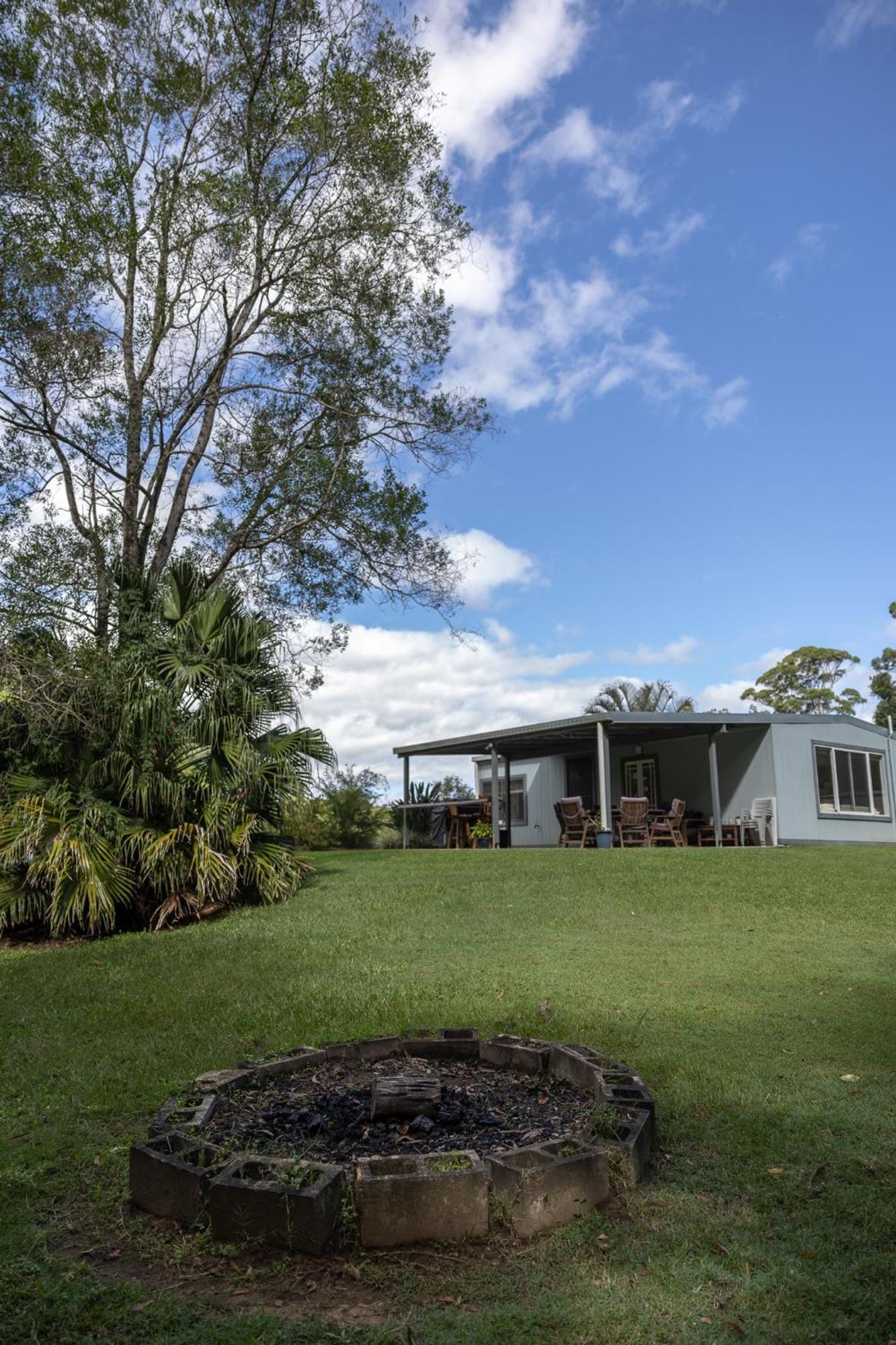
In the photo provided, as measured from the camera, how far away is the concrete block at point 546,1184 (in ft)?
9.72

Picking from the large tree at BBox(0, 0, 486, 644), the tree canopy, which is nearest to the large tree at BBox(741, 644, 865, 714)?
the tree canopy

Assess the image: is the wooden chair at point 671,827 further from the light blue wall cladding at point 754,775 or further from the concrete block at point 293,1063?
the concrete block at point 293,1063

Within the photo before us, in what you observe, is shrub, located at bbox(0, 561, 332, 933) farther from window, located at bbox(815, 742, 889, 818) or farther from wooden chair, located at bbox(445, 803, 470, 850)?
window, located at bbox(815, 742, 889, 818)

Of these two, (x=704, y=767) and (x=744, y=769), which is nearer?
(x=744, y=769)

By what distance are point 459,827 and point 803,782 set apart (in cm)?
743

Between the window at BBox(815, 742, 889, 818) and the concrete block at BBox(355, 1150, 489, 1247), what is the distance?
58.4ft

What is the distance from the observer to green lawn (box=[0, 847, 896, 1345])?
8.34ft

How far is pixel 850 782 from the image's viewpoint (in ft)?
66.2

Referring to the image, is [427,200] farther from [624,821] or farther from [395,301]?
[624,821]

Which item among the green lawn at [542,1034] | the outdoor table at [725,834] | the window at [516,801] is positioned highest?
the window at [516,801]

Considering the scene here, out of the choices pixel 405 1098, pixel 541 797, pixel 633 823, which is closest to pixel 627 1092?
pixel 405 1098

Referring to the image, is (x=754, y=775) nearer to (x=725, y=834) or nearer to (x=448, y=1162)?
(x=725, y=834)

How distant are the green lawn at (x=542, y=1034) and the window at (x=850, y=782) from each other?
27.4ft

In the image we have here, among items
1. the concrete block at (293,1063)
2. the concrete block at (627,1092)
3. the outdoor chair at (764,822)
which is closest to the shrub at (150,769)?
the concrete block at (293,1063)
